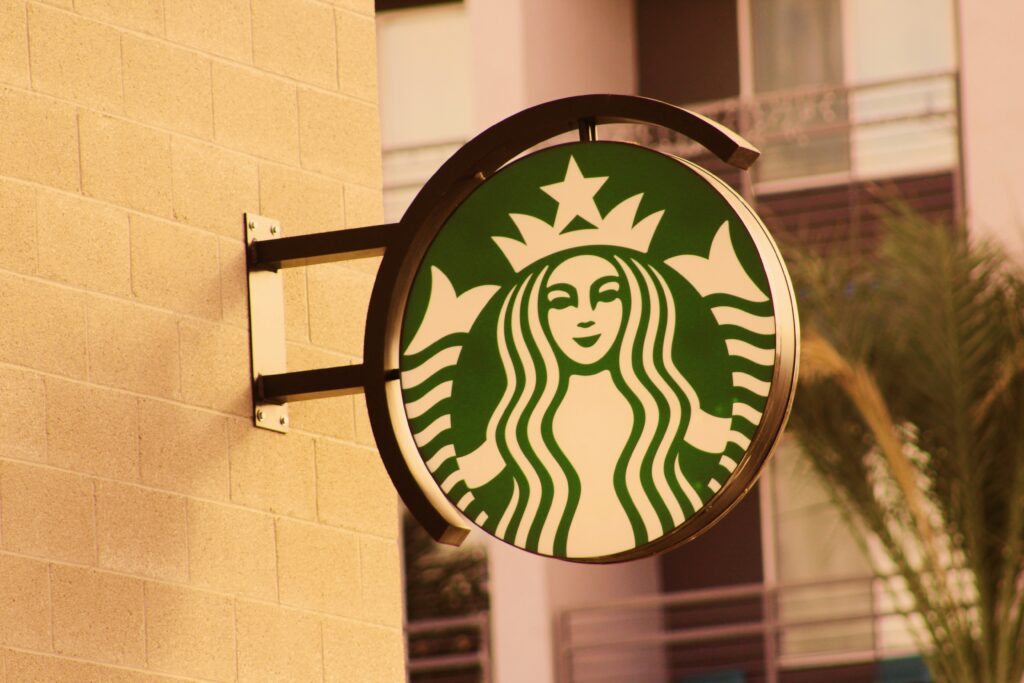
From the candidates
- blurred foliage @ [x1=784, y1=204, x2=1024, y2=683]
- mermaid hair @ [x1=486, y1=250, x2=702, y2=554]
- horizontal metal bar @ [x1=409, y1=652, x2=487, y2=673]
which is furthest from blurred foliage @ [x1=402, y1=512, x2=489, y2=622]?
mermaid hair @ [x1=486, y1=250, x2=702, y2=554]

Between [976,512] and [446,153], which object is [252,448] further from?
[446,153]

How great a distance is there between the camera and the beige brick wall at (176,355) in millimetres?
4152

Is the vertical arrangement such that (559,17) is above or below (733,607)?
above

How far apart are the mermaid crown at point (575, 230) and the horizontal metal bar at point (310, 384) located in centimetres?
42

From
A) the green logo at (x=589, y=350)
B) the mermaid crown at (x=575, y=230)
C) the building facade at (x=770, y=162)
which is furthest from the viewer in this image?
the building facade at (x=770, y=162)

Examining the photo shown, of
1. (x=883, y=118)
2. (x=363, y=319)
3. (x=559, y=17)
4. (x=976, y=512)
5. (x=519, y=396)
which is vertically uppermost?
(x=559, y=17)

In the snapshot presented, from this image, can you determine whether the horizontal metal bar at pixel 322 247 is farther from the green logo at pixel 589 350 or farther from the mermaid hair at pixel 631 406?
the mermaid hair at pixel 631 406

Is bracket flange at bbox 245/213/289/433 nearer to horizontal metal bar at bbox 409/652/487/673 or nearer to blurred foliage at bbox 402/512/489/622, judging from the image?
horizontal metal bar at bbox 409/652/487/673

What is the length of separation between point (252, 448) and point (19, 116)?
900mm

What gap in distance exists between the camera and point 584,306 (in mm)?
3982

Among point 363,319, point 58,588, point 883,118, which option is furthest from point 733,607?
point 58,588

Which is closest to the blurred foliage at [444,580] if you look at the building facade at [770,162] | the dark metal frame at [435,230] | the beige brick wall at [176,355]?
the building facade at [770,162]

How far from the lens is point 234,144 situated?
15.6 ft

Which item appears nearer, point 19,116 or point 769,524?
A: point 19,116
